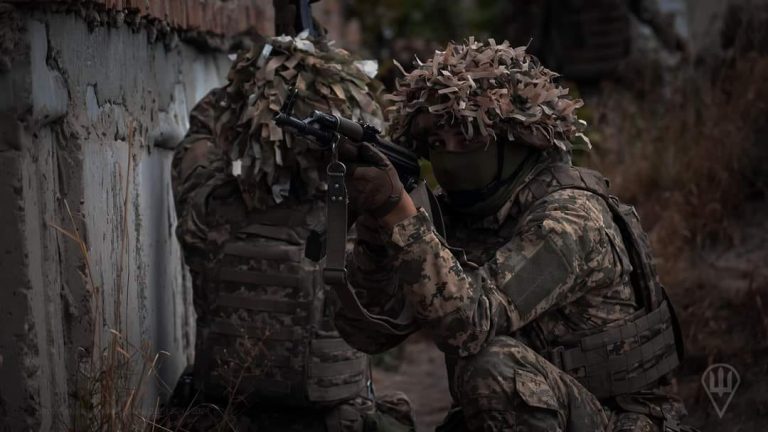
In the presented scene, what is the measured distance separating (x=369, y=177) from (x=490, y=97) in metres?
0.53

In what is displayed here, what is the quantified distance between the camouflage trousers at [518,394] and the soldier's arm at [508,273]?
0.21 ft

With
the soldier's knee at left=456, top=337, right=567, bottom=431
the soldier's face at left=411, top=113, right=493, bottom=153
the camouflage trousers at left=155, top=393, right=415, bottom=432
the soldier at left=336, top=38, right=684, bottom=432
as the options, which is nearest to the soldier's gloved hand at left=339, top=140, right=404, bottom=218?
the soldier at left=336, top=38, right=684, bottom=432

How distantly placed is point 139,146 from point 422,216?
1534 millimetres

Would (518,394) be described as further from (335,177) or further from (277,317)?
(277,317)

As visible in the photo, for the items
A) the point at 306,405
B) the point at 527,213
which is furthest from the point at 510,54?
the point at 306,405

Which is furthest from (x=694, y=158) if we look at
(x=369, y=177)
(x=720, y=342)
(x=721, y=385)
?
(x=369, y=177)

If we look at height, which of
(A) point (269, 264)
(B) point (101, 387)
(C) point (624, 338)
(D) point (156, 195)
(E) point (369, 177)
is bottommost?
(B) point (101, 387)

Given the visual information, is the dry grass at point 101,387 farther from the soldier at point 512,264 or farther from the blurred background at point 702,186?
the blurred background at point 702,186

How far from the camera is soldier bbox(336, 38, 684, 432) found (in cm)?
295

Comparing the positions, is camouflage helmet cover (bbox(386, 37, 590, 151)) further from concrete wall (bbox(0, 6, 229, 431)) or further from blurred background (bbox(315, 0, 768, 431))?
blurred background (bbox(315, 0, 768, 431))

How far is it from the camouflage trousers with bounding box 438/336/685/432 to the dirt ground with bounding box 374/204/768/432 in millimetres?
1316

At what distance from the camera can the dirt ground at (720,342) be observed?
4395mm

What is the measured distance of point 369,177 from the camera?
2850mm

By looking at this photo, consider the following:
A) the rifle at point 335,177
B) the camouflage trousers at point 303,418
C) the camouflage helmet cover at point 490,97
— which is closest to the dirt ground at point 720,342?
the camouflage trousers at point 303,418
